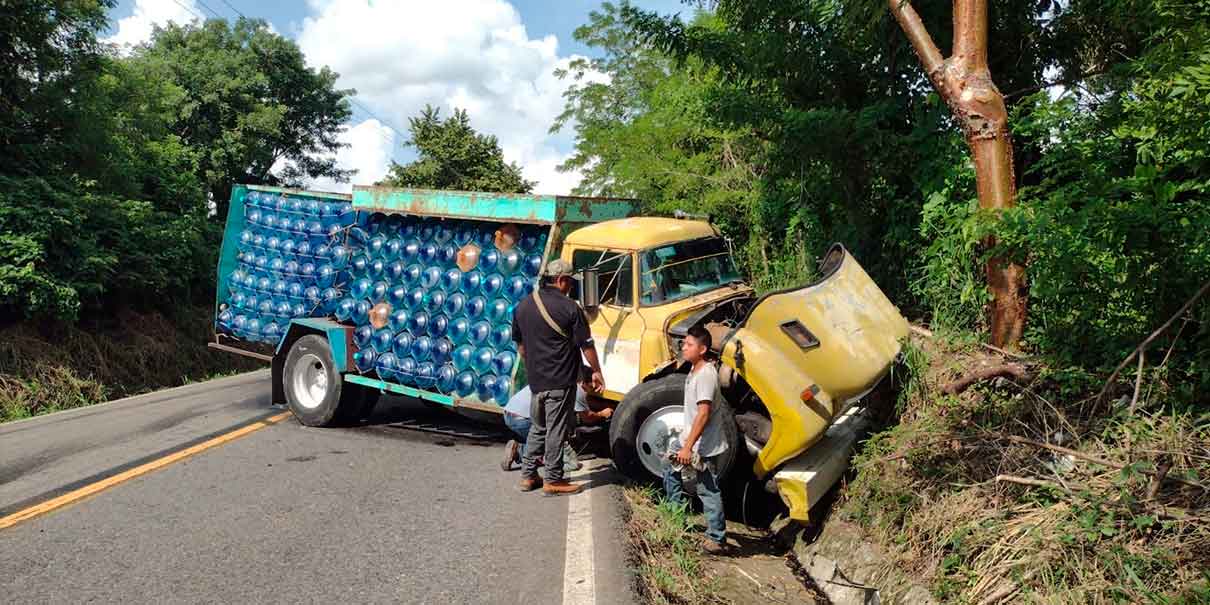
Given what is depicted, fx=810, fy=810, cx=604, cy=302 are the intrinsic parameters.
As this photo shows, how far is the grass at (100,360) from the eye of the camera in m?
13.2

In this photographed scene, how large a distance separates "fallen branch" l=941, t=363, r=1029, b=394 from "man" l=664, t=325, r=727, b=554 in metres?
1.74

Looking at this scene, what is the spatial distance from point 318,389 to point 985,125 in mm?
7082

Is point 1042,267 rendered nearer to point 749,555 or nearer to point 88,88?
point 749,555

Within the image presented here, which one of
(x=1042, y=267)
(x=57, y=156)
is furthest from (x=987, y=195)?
(x=57, y=156)

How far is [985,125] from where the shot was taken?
6227mm

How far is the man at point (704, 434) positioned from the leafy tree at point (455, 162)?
1423 inches

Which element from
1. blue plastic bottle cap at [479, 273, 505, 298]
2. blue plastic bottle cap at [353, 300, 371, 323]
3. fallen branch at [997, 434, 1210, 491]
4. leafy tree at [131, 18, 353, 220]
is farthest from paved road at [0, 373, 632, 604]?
leafy tree at [131, 18, 353, 220]

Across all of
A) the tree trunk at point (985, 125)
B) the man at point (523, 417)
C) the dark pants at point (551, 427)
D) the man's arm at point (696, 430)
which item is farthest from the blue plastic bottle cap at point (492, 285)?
the tree trunk at point (985, 125)

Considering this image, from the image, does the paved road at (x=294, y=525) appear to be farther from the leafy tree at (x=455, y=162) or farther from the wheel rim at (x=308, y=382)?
the leafy tree at (x=455, y=162)

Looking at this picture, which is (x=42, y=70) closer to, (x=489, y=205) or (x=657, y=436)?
(x=489, y=205)

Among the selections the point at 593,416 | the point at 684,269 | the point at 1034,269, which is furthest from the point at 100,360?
the point at 1034,269

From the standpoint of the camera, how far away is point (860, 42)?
29.5 ft

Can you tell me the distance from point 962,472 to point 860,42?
5.56 m

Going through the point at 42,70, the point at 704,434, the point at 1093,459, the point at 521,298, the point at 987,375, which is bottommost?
the point at 1093,459
